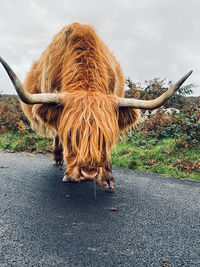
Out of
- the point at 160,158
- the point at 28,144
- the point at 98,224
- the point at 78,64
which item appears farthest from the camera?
the point at 28,144

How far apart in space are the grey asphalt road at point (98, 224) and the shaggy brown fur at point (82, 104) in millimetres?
389

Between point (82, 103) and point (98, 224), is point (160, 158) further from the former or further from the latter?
point (98, 224)

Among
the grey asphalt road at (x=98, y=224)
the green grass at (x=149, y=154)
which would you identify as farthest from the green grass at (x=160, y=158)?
the grey asphalt road at (x=98, y=224)

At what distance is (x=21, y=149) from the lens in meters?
6.42

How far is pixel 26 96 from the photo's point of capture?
8.46 ft

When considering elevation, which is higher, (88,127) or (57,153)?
(88,127)

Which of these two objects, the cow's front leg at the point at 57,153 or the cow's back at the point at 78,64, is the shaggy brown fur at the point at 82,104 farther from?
the cow's front leg at the point at 57,153

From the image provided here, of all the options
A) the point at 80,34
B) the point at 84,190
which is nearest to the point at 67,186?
the point at 84,190

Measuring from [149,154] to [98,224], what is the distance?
321cm

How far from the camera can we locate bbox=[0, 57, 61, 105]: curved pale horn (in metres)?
2.32

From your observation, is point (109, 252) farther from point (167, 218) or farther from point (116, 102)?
point (116, 102)

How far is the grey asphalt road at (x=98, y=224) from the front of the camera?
1697 mm

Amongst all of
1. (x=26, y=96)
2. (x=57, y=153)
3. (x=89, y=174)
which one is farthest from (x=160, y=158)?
A: (x=26, y=96)

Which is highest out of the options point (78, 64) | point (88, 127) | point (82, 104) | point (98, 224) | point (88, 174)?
point (78, 64)
